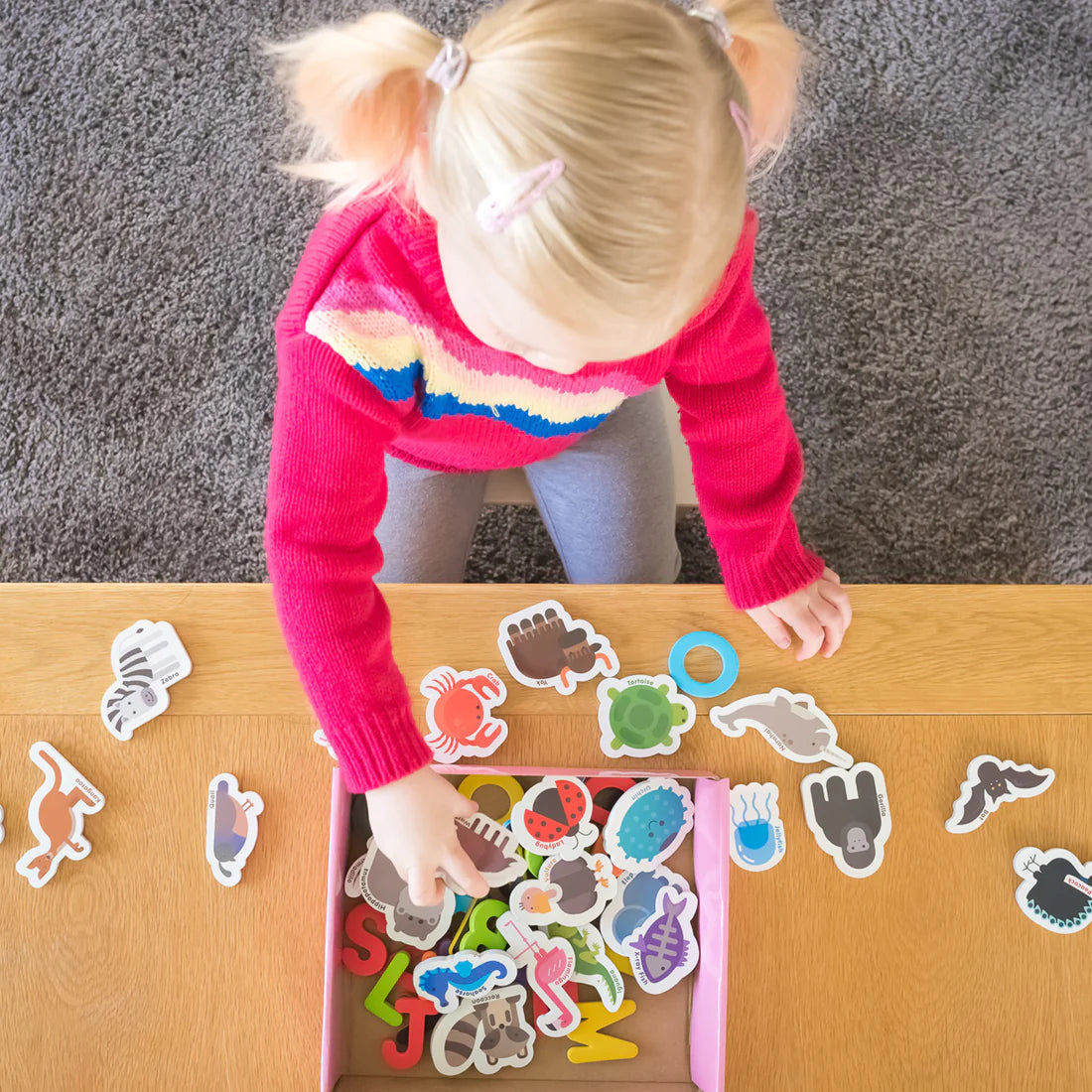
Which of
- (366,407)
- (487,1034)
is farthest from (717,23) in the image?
(487,1034)

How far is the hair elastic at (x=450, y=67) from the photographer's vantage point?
1.45ft

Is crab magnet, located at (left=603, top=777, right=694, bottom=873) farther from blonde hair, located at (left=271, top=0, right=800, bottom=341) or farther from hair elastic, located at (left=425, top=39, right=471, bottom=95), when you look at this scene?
hair elastic, located at (left=425, top=39, right=471, bottom=95)

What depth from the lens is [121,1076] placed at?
0.60 m

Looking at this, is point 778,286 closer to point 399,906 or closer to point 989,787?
point 989,787

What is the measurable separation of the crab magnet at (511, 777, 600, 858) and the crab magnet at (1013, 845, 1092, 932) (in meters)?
0.29

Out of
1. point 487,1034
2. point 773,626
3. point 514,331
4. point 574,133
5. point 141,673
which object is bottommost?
point 487,1034

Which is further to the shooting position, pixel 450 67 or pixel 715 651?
Result: pixel 715 651

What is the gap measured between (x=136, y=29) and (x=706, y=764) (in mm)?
1207

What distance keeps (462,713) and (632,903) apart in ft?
0.55

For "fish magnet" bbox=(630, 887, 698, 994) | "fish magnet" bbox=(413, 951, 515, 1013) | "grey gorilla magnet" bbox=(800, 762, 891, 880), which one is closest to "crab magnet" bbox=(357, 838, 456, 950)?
"fish magnet" bbox=(413, 951, 515, 1013)

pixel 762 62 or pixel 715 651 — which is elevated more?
pixel 762 62

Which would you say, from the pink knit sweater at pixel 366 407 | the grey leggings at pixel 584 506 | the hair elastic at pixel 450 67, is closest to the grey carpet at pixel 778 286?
the grey leggings at pixel 584 506

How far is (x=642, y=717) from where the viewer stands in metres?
0.66

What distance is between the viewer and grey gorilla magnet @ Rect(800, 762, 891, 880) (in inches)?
25.0
